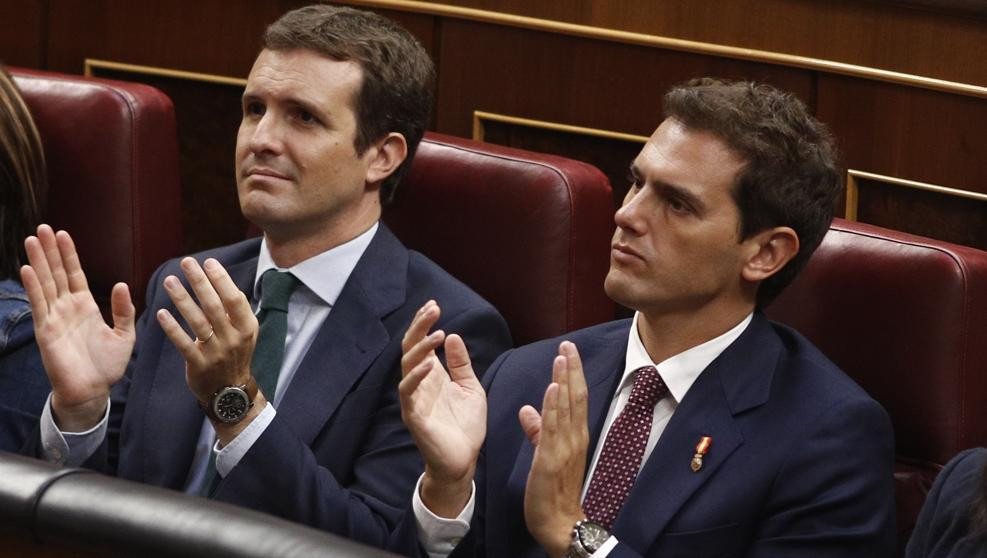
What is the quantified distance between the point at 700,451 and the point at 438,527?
167mm

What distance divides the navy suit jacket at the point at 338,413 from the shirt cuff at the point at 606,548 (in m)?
0.18

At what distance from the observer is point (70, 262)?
104cm

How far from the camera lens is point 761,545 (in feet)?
3.05

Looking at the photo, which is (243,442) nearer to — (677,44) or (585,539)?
(585,539)

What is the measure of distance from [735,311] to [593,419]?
0.12 m

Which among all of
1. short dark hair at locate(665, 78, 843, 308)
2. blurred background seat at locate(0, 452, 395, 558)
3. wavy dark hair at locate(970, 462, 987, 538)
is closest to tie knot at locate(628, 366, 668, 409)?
short dark hair at locate(665, 78, 843, 308)

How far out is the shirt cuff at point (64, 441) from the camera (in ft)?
3.52

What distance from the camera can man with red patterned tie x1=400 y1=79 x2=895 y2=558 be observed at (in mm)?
908

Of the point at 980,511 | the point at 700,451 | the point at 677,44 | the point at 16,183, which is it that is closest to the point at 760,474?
the point at 700,451

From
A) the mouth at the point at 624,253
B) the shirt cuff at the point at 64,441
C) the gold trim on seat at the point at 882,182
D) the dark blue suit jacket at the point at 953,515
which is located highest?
the gold trim on seat at the point at 882,182

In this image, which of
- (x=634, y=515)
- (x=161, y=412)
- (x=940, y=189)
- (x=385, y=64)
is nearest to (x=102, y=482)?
(x=634, y=515)

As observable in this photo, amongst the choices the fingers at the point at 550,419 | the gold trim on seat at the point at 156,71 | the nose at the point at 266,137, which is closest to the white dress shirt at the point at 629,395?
the fingers at the point at 550,419

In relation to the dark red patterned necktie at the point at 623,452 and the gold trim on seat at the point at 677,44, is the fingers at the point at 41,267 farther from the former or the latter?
the gold trim on seat at the point at 677,44

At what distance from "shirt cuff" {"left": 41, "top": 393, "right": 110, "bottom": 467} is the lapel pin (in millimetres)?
416
